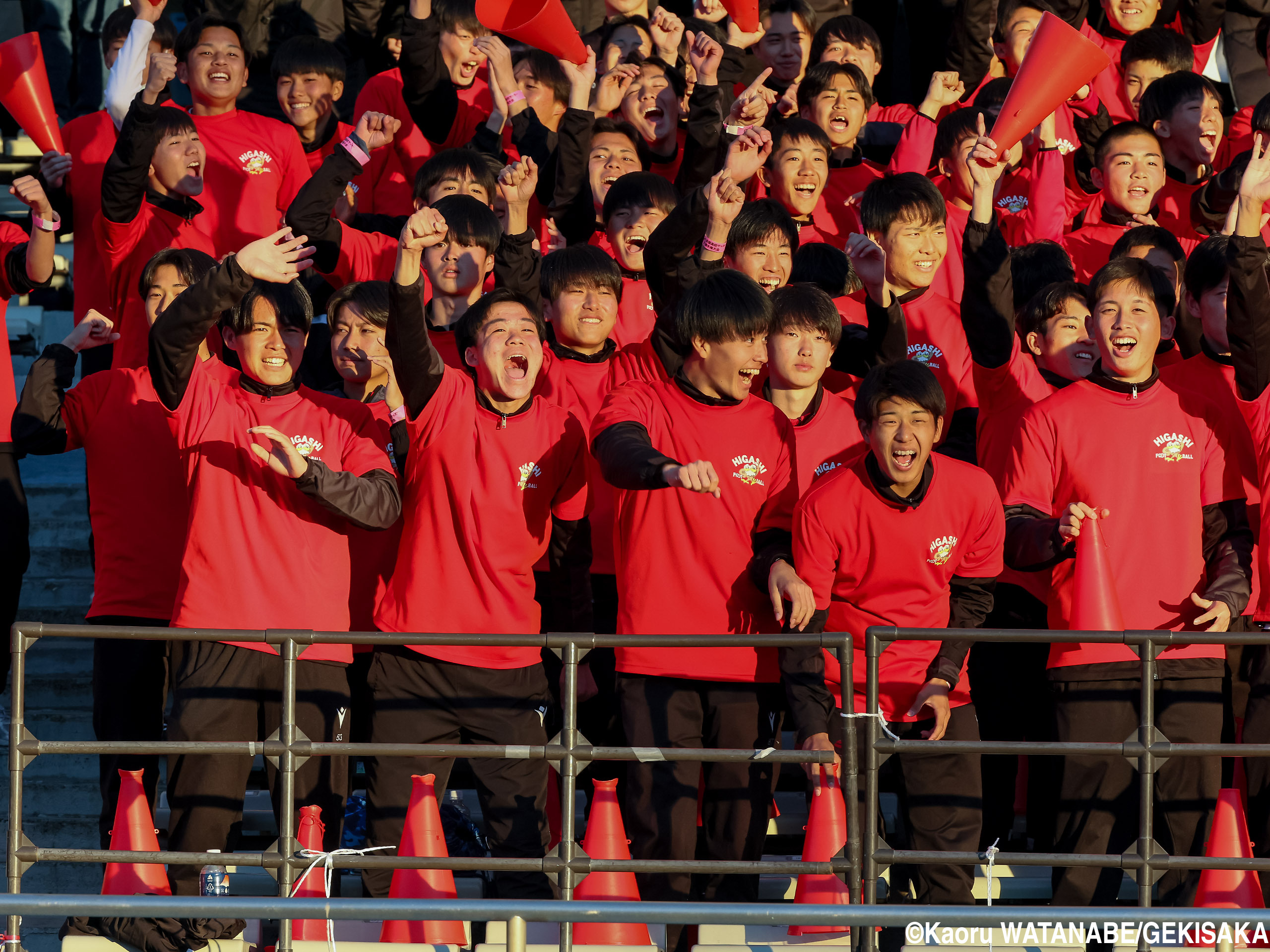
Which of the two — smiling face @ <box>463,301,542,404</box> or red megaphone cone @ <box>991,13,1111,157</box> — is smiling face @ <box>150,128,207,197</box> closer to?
smiling face @ <box>463,301,542,404</box>

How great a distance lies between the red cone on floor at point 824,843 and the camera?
185 inches

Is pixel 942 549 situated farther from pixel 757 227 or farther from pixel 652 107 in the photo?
pixel 652 107

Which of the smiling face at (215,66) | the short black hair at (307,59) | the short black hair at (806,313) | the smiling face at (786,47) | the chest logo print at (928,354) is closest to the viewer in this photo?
the short black hair at (806,313)

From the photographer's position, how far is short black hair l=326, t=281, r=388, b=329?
5859 millimetres

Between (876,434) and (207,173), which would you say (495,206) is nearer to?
(207,173)

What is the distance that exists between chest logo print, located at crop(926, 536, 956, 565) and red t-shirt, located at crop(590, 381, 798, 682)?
1.57 ft

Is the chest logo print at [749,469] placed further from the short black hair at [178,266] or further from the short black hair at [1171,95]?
the short black hair at [1171,95]

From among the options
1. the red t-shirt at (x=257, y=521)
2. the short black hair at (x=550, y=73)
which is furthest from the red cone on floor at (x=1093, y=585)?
the short black hair at (x=550, y=73)

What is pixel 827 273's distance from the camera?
6328 mm

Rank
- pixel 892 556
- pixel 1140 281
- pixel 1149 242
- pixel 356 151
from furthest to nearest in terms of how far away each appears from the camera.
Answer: pixel 356 151, pixel 1149 242, pixel 1140 281, pixel 892 556

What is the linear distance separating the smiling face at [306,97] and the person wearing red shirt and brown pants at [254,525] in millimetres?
2810

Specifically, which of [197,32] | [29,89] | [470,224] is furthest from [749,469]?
[197,32]

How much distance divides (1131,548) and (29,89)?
4.93 meters

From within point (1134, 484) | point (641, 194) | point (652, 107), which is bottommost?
point (1134, 484)
